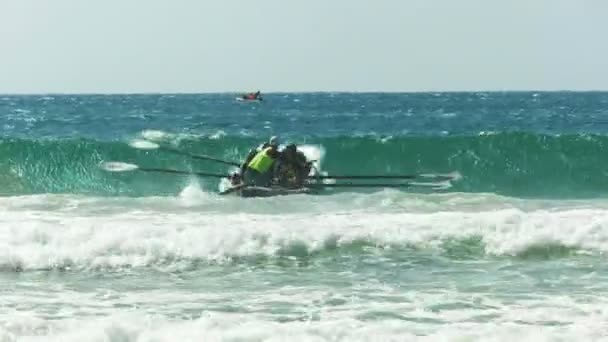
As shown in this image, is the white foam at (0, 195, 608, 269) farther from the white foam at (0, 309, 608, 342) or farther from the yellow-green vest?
the white foam at (0, 309, 608, 342)

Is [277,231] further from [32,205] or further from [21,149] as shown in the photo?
[21,149]

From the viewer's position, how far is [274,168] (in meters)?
18.8

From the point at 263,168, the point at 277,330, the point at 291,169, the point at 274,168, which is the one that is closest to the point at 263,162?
the point at 263,168

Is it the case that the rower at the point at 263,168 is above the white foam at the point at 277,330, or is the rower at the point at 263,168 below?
above

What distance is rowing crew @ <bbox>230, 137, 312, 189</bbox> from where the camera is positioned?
1864 cm

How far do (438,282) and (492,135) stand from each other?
19.1 meters

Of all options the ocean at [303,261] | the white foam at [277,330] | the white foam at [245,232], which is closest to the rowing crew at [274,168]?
the ocean at [303,261]

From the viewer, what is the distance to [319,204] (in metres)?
18.9

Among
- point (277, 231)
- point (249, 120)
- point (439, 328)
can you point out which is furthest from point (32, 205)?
point (249, 120)

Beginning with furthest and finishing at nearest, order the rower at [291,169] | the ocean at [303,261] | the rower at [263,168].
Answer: the rower at [291,169] → the rower at [263,168] → the ocean at [303,261]

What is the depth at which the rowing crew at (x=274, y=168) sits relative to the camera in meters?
18.6

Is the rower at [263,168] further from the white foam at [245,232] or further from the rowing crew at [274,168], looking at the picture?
the white foam at [245,232]

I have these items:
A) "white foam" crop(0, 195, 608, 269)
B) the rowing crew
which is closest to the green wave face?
the rowing crew

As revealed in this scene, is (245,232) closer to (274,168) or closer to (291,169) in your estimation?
(274,168)
